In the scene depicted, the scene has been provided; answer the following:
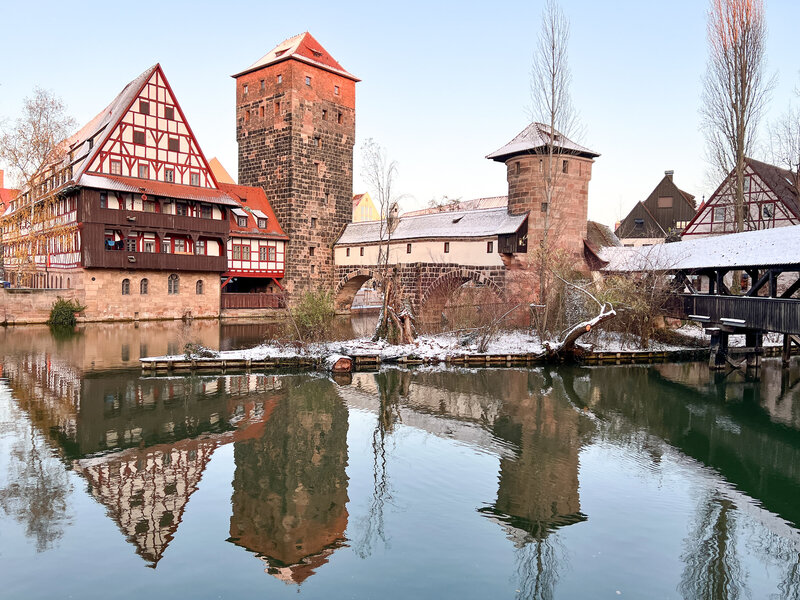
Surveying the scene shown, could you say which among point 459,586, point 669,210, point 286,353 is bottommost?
point 459,586

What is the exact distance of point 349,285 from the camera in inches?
1521

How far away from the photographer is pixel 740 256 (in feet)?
55.8

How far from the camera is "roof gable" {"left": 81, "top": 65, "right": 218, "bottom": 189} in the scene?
28.5 metres

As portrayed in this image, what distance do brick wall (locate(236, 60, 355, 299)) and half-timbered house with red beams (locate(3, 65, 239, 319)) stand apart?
16.9 feet

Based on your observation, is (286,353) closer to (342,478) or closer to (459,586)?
(342,478)

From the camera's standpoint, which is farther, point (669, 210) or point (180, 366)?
point (669, 210)

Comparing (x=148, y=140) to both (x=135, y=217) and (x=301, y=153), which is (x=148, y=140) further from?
(x=301, y=153)

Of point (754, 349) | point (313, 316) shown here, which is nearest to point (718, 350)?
point (754, 349)

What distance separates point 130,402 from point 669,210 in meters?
43.3

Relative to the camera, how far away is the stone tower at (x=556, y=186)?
26.4m

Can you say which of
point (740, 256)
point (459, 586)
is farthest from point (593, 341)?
point (459, 586)

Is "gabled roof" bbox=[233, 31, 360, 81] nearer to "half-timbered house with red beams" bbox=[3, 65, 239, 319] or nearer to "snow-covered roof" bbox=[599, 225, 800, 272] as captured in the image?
"half-timbered house with red beams" bbox=[3, 65, 239, 319]

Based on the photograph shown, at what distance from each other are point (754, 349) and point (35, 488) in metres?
17.9

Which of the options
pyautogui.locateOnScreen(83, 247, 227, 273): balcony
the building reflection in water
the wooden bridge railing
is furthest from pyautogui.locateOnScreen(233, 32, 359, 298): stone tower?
the building reflection in water
